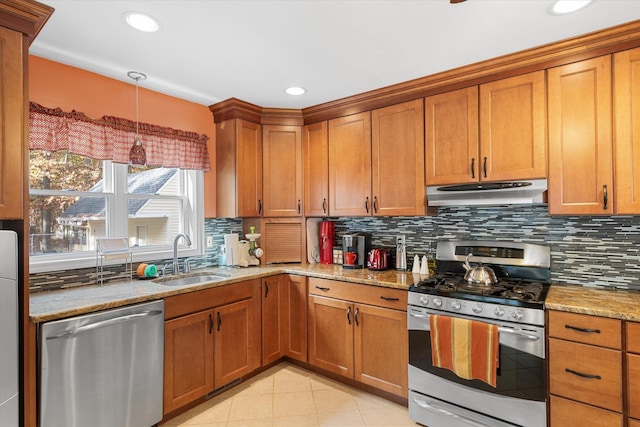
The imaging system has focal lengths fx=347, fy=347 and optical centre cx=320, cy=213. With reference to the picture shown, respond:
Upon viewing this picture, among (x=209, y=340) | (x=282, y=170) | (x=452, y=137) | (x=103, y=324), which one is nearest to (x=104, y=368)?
(x=103, y=324)

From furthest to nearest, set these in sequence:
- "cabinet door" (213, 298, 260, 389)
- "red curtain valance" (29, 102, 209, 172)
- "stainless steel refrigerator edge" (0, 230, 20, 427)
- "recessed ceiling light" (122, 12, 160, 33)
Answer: "cabinet door" (213, 298, 260, 389), "red curtain valance" (29, 102, 209, 172), "recessed ceiling light" (122, 12, 160, 33), "stainless steel refrigerator edge" (0, 230, 20, 427)

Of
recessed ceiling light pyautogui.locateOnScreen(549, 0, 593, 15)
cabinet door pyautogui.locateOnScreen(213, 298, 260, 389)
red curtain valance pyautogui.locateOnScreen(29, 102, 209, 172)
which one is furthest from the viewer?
cabinet door pyautogui.locateOnScreen(213, 298, 260, 389)

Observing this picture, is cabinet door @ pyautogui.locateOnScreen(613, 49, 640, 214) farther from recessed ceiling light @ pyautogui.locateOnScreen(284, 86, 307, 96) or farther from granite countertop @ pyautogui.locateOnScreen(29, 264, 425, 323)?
recessed ceiling light @ pyautogui.locateOnScreen(284, 86, 307, 96)

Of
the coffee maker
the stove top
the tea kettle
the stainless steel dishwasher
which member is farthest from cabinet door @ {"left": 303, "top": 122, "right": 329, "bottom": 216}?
the stainless steel dishwasher

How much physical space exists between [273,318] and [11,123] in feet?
7.17

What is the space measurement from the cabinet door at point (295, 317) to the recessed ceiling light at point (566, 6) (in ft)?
7.83

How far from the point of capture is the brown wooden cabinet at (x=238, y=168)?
3150mm

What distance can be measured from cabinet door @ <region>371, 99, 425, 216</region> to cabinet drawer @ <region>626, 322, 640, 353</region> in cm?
134

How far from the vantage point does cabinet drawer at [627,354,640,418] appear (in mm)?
1679

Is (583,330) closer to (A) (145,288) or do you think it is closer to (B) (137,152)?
(A) (145,288)

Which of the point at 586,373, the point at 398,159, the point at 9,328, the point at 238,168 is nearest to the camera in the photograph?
the point at 9,328

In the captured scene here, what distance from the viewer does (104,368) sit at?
1934 millimetres

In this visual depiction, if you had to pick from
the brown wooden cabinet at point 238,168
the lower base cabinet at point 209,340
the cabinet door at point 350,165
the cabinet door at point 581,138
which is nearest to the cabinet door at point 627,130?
the cabinet door at point 581,138

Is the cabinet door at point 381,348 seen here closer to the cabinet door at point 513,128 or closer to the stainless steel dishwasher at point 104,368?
the cabinet door at point 513,128
